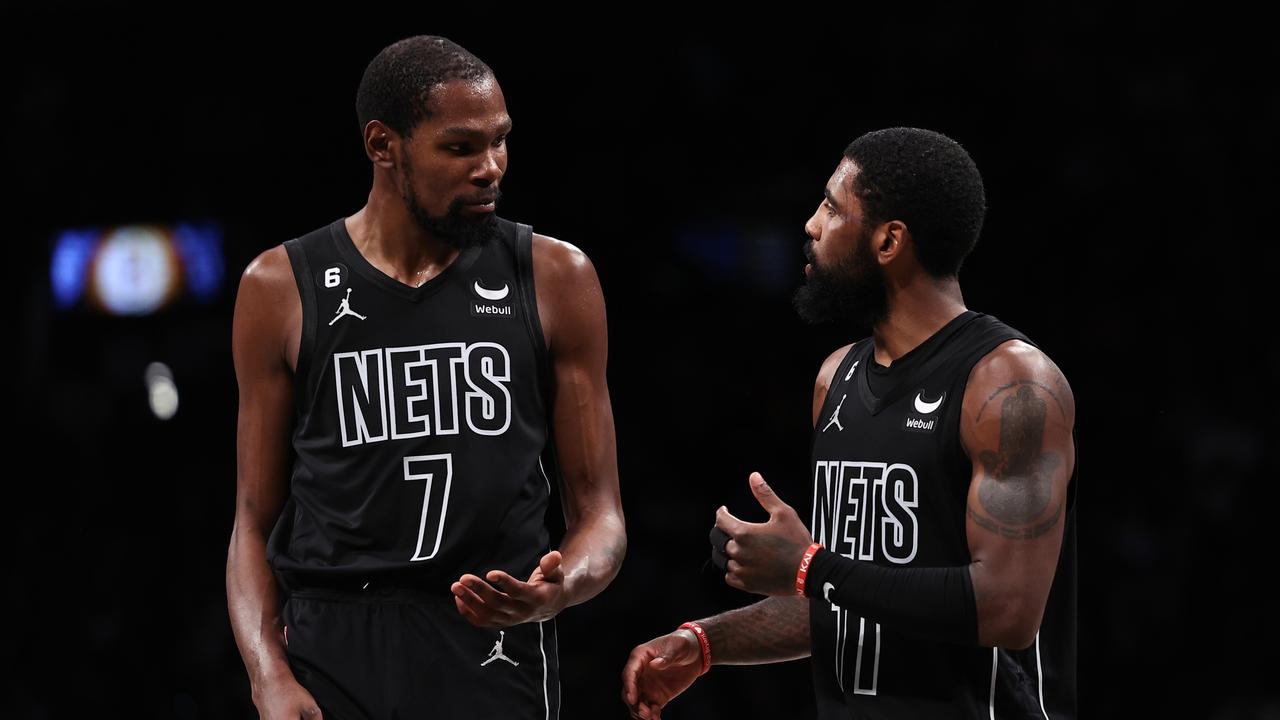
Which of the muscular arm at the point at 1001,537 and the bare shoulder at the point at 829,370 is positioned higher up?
the bare shoulder at the point at 829,370

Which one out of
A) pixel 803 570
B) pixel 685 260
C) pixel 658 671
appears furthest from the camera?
pixel 685 260

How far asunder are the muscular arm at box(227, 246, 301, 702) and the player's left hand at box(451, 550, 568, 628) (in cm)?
46

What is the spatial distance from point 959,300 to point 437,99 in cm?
103

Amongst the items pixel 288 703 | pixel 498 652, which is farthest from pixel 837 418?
pixel 288 703

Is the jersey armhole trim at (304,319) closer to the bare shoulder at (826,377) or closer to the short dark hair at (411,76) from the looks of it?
the short dark hair at (411,76)

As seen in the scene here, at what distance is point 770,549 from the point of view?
2.40 meters

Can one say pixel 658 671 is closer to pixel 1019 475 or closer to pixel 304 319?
pixel 1019 475

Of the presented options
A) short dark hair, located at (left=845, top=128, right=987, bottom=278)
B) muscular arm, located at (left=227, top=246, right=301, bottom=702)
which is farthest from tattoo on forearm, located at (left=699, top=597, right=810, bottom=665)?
muscular arm, located at (left=227, top=246, right=301, bottom=702)

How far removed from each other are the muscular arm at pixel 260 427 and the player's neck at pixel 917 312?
43.0 inches

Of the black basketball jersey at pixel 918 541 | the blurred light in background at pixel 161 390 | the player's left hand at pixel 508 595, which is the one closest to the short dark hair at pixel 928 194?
the black basketball jersey at pixel 918 541

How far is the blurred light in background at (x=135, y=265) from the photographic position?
6.96m

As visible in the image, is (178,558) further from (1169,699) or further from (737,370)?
(1169,699)

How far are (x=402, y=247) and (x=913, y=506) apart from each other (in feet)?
3.36

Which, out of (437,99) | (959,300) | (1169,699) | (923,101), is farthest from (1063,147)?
(437,99)
